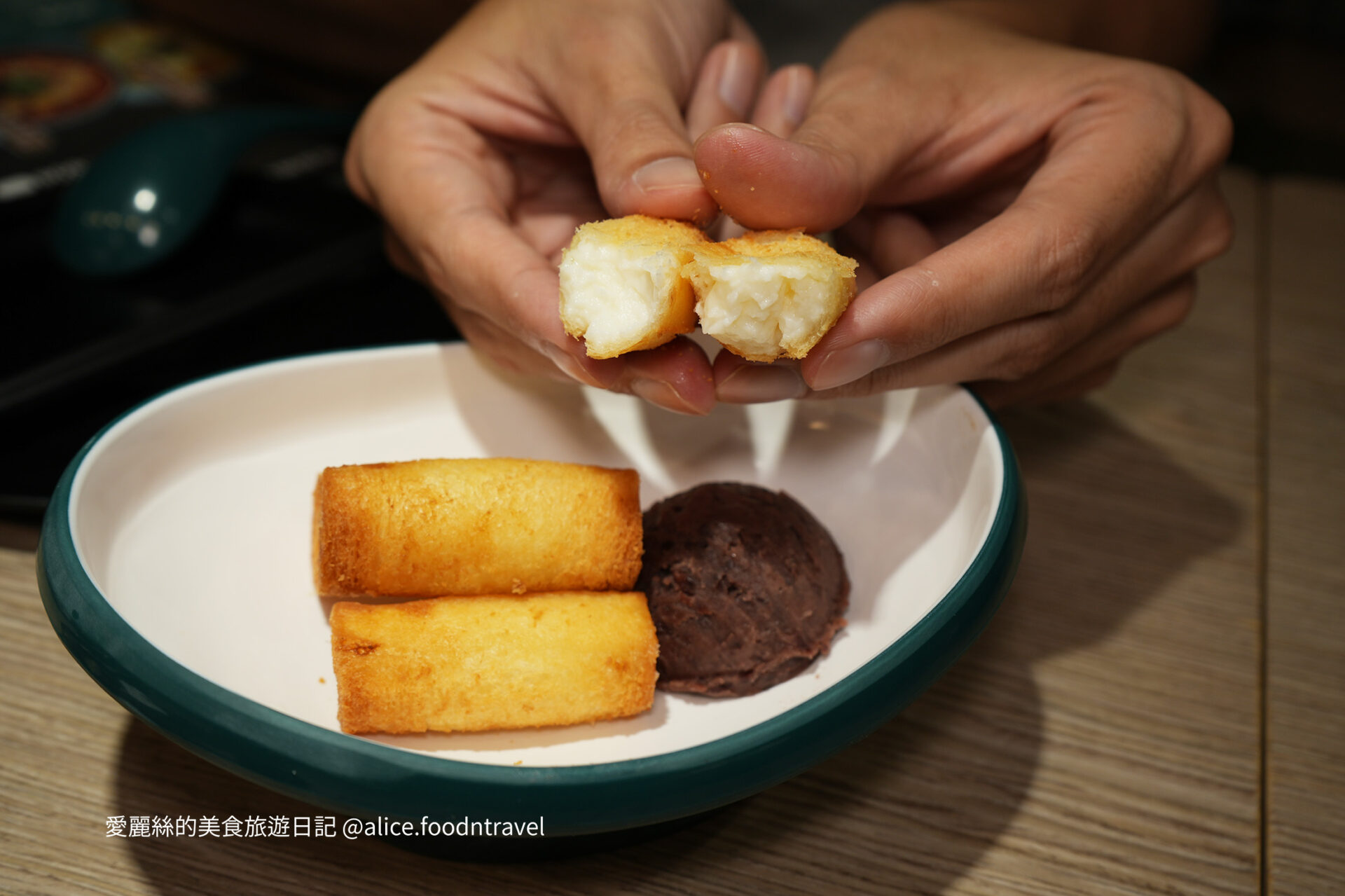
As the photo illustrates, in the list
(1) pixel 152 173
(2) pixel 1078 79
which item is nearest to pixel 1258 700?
(2) pixel 1078 79

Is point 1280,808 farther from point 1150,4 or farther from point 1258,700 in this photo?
point 1150,4

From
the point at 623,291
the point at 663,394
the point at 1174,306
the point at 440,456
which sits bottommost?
the point at 440,456

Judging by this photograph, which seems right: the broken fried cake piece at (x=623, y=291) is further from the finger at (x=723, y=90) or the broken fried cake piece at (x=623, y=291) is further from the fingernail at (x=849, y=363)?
the finger at (x=723, y=90)

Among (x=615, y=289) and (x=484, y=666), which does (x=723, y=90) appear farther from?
(x=484, y=666)

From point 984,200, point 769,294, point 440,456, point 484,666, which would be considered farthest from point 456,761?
point 984,200

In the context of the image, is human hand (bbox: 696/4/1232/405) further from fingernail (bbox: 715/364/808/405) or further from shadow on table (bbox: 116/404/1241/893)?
shadow on table (bbox: 116/404/1241/893)

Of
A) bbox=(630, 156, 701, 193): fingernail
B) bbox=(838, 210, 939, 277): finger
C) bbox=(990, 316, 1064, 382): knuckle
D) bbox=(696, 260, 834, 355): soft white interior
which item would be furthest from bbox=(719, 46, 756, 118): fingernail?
bbox=(696, 260, 834, 355): soft white interior
